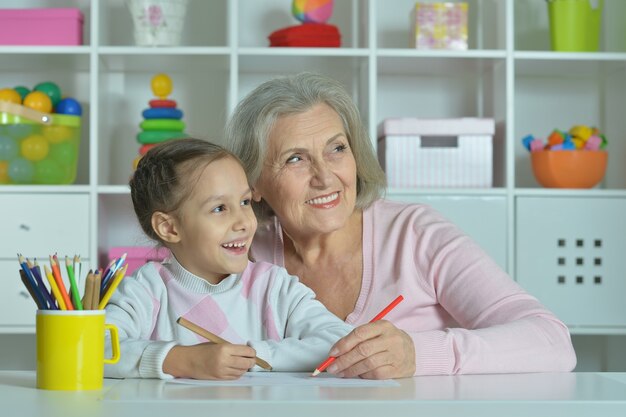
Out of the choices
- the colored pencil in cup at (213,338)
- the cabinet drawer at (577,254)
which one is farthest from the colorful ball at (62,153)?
the colored pencil in cup at (213,338)

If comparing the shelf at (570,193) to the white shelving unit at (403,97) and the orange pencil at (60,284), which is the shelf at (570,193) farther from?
the orange pencil at (60,284)

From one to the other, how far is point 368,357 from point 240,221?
0.36m

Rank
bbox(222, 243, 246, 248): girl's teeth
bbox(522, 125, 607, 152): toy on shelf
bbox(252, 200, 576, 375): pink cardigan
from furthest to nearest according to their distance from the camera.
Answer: bbox(522, 125, 607, 152): toy on shelf
bbox(222, 243, 246, 248): girl's teeth
bbox(252, 200, 576, 375): pink cardigan

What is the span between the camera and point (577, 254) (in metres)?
3.24

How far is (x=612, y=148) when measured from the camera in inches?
141

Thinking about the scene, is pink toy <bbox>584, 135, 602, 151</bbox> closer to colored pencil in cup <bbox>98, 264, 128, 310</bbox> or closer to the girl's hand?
the girl's hand

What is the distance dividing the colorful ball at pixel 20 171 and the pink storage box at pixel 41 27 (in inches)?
14.8

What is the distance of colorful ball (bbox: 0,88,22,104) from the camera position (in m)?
3.22

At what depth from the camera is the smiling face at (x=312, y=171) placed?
1.90m

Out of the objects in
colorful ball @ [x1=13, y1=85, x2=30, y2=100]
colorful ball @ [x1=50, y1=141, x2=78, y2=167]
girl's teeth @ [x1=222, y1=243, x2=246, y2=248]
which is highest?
colorful ball @ [x1=13, y1=85, x2=30, y2=100]

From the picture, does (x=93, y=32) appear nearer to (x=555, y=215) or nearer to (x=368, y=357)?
(x=555, y=215)

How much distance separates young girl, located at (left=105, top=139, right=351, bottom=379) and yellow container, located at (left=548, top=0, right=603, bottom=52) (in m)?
1.98

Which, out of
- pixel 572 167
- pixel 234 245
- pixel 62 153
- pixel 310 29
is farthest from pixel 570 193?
pixel 234 245

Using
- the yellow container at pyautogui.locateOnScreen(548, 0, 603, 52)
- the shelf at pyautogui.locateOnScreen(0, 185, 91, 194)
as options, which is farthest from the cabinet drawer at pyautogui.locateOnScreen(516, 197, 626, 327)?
the shelf at pyautogui.locateOnScreen(0, 185, 91, 194)
